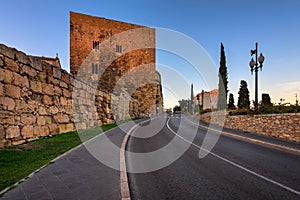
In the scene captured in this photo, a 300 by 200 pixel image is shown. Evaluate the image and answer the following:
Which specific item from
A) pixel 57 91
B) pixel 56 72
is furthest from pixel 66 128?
pixel 56 72

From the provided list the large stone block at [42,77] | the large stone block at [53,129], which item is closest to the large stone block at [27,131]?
the large stone block at [53,129]

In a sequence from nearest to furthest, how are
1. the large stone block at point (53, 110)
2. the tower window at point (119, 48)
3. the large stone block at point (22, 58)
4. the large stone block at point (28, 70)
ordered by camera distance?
the large stone block at point (22, 58) < the large stone block at point (28, 70) < the large stone block at point (53, 110) < the tower window at point (119, 48)

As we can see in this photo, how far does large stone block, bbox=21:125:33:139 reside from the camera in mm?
7641

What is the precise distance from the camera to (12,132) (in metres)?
7.05

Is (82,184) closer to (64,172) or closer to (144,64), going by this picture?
(64,172)

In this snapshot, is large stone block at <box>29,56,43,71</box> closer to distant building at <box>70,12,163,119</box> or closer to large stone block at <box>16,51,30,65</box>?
large stone block at <box>16,51,30,65</box>

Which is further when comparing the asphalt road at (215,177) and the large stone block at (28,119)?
the large stone block at (28,119)

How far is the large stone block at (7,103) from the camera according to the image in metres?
6.64

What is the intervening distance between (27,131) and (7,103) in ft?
4.81

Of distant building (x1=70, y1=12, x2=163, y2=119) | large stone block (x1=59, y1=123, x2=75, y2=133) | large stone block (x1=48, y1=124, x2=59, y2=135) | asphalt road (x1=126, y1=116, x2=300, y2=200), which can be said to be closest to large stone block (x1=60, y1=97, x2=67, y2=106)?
large stone block (x1=59, y1=123, x2=75, y2=133)

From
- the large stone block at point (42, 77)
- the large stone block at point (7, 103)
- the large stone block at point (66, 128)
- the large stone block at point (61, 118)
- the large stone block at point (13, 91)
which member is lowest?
the large stone block at point (66, 128)

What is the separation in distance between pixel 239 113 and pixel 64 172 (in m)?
18.0

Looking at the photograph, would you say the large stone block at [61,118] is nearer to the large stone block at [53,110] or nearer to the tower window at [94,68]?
the large stone block at [53,110]

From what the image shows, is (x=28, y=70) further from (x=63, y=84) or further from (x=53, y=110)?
(x=63, y=84)
